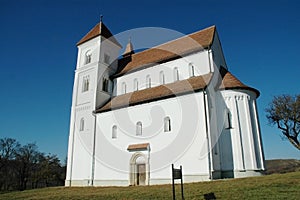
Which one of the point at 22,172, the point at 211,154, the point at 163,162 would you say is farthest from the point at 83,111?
the point at 22,172

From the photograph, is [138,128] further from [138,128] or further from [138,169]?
[138,169]

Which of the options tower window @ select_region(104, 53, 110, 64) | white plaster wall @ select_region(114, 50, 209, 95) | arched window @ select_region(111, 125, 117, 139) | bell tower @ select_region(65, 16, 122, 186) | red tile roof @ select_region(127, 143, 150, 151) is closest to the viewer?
red tile roof @ select_region(127, 143, 150, 151)

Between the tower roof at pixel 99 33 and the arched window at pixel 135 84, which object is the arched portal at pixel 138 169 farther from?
the tower roof at pixel 99 33

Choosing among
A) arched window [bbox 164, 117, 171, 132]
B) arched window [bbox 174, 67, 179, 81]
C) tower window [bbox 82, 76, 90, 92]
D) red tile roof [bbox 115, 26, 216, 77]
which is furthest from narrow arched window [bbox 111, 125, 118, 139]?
arched window [bbox 174, 67, 179, 81]

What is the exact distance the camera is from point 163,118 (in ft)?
61.4

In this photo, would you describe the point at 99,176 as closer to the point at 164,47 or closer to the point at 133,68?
the point at 133,68

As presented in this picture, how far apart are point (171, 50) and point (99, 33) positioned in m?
9.34

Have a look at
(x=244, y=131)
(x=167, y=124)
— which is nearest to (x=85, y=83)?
(x=167, y=124)

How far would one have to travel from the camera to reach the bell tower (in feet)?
74.2

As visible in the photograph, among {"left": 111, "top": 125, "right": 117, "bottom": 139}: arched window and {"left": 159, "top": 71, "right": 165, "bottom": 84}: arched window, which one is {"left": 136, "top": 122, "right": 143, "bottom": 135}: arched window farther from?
{"left": 159, "top": 71, "right": 165, "bottom": 84}: arched window

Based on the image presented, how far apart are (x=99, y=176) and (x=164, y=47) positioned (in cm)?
1581

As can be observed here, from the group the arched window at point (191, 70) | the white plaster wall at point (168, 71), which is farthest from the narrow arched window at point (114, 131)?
the arched window at point (191, 70)

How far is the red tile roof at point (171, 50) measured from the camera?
71.9 feet

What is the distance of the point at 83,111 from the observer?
24719 millimetres
